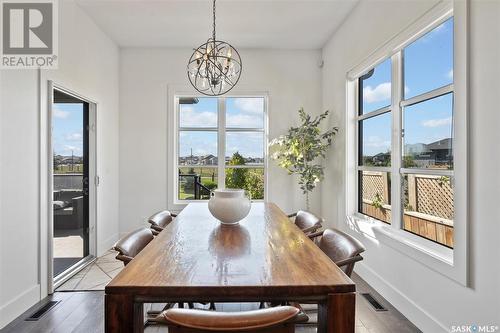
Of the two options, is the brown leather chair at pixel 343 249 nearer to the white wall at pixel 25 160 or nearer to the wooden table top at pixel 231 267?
the wooden table top at pixel 231 267

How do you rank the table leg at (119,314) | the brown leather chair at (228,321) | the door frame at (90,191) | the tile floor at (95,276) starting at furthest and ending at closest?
the tile floor at (95,276) → the door frame at (90,191) → the table leg at (119,314) → the brown leather chair at (228,321)

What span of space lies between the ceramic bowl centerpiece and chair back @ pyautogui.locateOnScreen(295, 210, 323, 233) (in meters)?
0.59

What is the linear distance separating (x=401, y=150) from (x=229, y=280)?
88.4 inches

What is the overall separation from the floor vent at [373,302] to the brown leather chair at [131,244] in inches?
81.8

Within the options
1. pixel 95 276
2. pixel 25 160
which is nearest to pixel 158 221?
pixel 25 160

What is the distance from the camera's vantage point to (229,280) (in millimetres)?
1108

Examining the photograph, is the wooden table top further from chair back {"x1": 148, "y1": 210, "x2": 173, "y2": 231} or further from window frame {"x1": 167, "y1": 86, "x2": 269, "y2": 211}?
window frame {"x1": 167, "y1": 86, "x2": 269, "y2": 211}

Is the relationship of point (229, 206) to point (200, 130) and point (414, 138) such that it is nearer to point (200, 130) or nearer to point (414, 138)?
point (414, 138)

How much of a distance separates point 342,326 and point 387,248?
78.5 inches

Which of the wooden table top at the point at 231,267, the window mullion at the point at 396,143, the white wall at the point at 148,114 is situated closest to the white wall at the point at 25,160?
the white wall at the point at 148,114

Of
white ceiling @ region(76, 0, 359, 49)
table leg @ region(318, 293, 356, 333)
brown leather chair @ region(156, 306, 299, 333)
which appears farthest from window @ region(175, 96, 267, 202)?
brown leather chair @ region(156, 306, 299, 333)

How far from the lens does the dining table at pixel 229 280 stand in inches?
41.4

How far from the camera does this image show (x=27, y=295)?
101 inches

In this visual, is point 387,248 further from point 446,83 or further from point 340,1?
point 340,1
